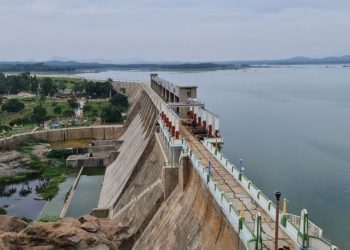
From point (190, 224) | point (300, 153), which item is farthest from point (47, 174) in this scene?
point (190, 224)

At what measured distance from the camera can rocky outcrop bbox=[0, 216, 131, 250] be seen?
29.4m

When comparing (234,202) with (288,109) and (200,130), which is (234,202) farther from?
(288,109)

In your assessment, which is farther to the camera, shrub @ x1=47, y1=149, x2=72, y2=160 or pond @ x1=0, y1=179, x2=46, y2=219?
shrub @ x1=47, y1=149, x2=72, y2=160

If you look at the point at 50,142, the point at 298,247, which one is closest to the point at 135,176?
the point at 298,247

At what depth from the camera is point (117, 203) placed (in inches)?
1671

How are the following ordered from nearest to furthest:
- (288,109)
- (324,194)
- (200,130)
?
(200,130) → (324,194) → (288,109)

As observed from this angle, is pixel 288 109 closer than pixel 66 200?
No

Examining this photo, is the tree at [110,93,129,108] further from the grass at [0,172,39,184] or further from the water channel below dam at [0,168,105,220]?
the grass at [0,172,39,184]

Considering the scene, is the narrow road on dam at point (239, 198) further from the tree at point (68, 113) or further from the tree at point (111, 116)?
the tree at point (68, 113)

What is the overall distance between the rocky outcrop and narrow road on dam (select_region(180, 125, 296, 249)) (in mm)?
9595

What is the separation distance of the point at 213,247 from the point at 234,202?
2647 millimetres

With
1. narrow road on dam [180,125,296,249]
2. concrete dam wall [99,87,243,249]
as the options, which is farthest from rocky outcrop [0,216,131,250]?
narrow road on dam [180,125,296,249]

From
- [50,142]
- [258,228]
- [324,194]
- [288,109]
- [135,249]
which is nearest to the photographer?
[258,228]

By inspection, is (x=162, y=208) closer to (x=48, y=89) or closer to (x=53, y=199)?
(x=53, y=199)
